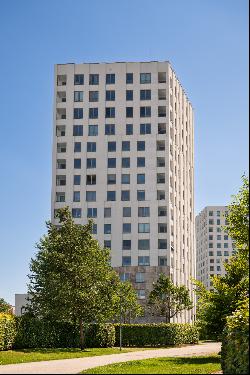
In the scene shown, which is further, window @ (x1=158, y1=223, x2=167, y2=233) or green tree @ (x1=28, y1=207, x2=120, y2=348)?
window @ (x1=158, y1=223, x2=167, y2=233)

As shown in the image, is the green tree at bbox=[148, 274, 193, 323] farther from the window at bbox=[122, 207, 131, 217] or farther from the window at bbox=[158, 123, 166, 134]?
the window at bbox=[158, 123, 166, 134]

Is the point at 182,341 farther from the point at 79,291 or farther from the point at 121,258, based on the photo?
the point at 121,258

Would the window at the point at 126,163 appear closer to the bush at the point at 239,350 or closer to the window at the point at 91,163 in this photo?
the window at the point at 91,163

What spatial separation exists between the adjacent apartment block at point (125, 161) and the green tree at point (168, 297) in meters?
13.2

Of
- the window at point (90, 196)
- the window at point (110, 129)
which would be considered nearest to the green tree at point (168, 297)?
the window at point (90, 196)

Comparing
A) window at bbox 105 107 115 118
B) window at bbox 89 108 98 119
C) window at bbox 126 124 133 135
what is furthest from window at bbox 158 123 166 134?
window at bbox 89 108 98 119

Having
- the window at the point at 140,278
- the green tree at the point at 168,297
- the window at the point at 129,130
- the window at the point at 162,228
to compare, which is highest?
the window at the point at 129,130

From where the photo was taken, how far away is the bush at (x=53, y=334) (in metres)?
45.2

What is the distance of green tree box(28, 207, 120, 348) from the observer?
45312 mm

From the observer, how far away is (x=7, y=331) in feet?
139

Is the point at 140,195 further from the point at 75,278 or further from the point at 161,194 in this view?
the point at 75,278

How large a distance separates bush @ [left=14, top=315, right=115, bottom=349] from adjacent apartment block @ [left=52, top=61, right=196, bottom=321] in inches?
1713

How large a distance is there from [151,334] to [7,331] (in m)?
22.8

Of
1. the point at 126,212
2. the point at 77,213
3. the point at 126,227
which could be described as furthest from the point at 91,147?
the point at 126,227
